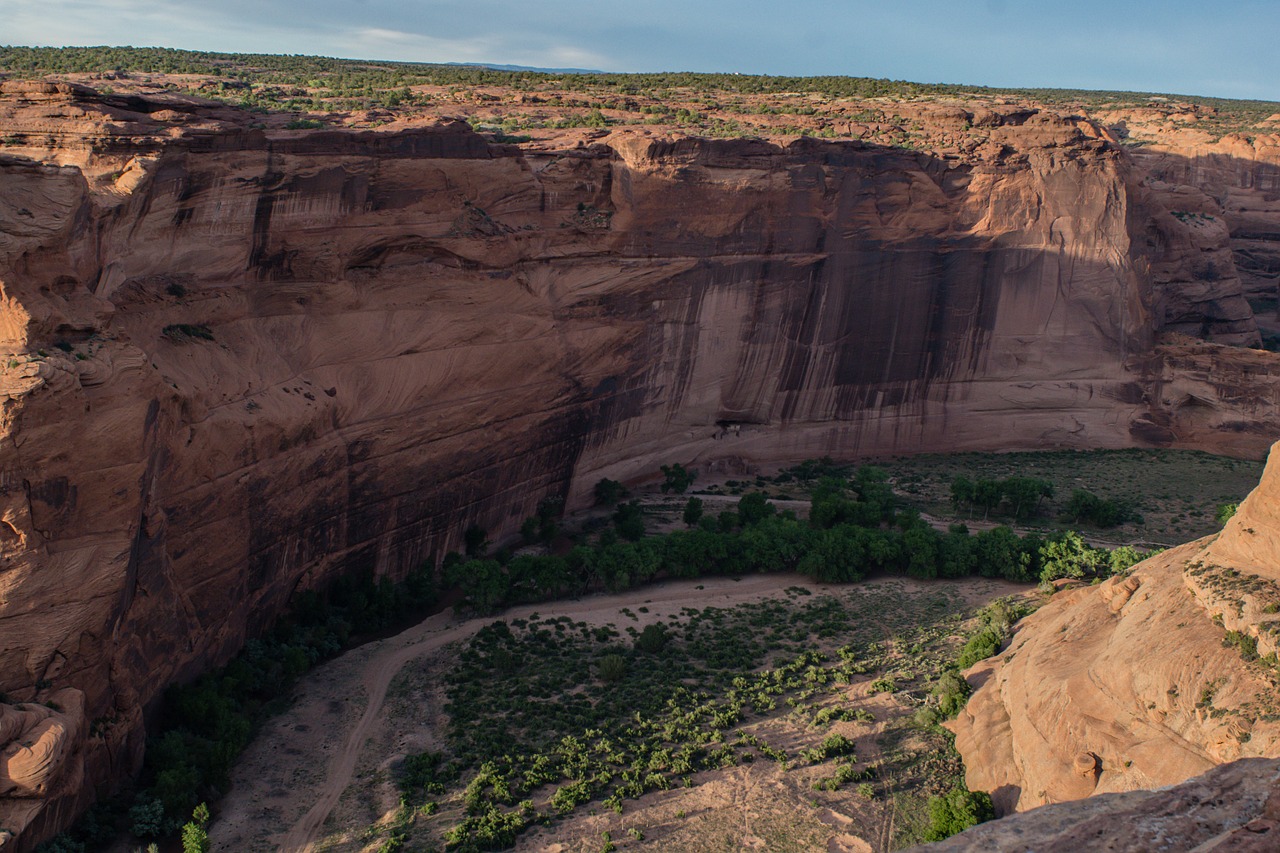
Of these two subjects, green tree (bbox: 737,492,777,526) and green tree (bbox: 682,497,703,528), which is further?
green tree (bbox: 737,492,777,526)

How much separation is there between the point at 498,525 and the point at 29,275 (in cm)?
1929

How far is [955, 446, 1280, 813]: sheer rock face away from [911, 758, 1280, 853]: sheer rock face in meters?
5.55

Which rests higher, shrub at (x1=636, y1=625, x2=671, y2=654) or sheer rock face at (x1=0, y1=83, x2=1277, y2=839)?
sheer rock face at (x1=0, y1=83, x2=1277, y2=839)

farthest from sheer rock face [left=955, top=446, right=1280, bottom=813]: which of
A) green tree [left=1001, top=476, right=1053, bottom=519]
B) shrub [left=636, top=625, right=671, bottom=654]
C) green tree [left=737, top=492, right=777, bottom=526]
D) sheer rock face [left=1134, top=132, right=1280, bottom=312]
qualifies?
sheer rock face [left=1134, top=132, right=1280, bottom=312]

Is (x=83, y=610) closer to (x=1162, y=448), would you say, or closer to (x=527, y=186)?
(x=527, y=186)

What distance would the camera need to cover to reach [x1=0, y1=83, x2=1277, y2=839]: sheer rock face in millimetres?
21250

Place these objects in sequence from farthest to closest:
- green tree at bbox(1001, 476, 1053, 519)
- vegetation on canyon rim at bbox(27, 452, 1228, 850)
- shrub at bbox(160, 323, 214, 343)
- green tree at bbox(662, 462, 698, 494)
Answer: green tree at bbox(662, 462, 698, 494) → green tree at bbox(1001, 476, 1053, 519) → shrub at bbox(160, 323, 214, 343) → vegetation on canyon rim at bbox(27, 452, 1228, 850)

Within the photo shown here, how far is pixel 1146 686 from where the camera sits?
19.2 m

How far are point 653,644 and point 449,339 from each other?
1204 cm

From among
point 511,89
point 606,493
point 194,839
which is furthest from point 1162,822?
point 511,89

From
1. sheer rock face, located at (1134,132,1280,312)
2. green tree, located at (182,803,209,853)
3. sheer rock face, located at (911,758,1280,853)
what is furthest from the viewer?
sheer rock face, located at (1134,132,1280,312)

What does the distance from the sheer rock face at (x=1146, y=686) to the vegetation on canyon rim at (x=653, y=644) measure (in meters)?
1.65

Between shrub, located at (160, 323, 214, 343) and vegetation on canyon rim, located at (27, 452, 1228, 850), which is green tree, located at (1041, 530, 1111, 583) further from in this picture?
shrub, located at (160, 323, 214, 343)

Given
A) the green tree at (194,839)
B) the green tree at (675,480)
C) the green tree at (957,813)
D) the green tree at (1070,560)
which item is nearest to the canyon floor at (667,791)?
the green tree at (957,813)
